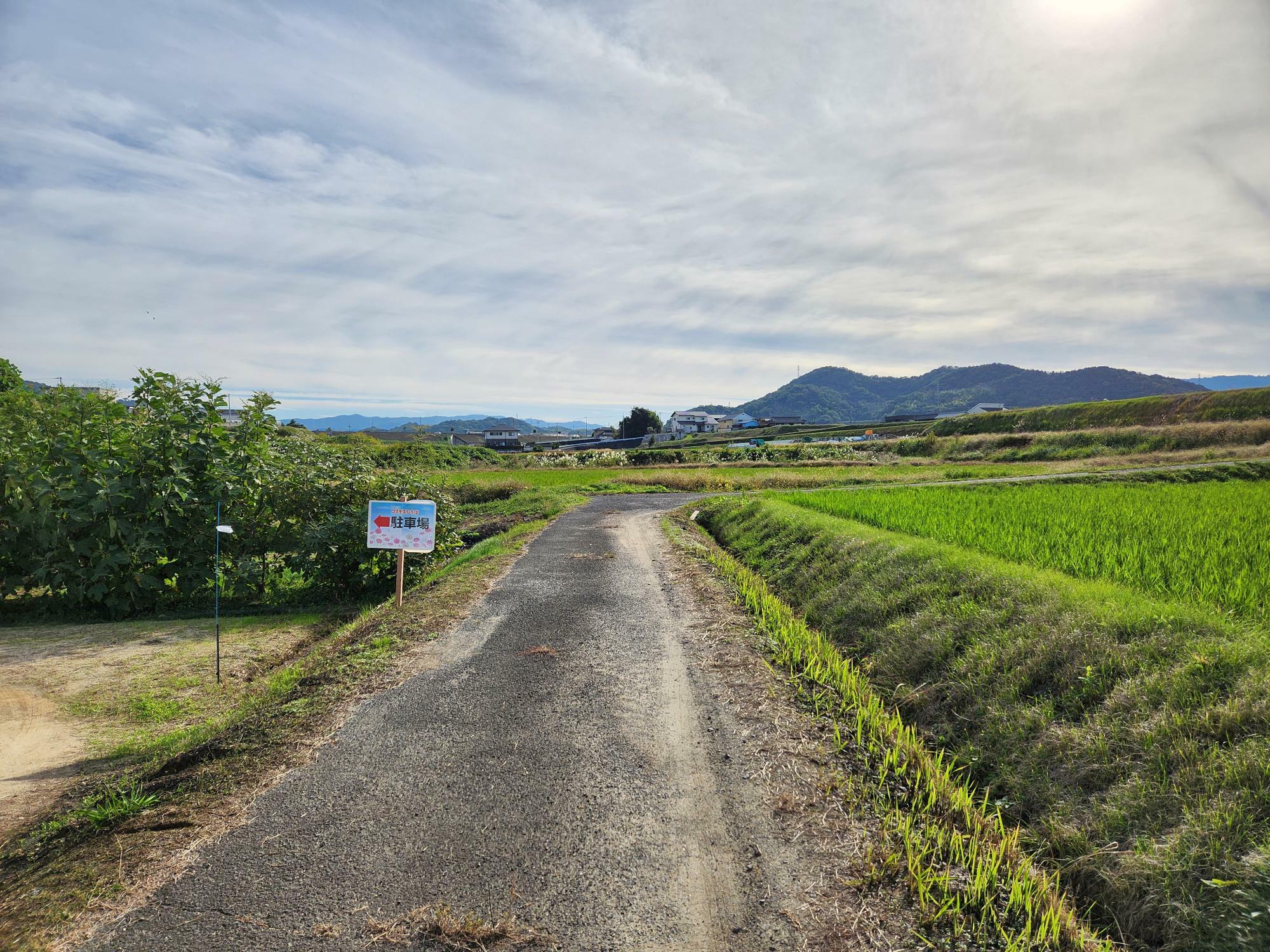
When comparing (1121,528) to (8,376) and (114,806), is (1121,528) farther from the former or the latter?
(8,376)

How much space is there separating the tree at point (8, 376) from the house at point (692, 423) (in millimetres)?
94313

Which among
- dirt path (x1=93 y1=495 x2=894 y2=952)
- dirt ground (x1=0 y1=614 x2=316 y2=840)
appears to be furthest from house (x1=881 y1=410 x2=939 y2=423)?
dirt path (x1=93 y1=495 x2=894 y2=952)

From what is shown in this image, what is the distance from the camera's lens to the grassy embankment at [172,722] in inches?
125

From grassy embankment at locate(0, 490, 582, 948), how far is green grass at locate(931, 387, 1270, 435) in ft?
167

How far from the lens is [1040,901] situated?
304 centimetres

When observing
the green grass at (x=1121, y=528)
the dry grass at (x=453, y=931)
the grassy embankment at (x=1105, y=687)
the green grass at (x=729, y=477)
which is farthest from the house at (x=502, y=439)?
the dry grass at (x=453, y=931)

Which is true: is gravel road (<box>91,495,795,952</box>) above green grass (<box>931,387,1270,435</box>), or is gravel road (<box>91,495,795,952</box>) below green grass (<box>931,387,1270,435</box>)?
below

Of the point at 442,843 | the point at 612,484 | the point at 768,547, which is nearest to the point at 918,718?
the point at 442,843

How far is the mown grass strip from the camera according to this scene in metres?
2.95

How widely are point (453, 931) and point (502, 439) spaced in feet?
356

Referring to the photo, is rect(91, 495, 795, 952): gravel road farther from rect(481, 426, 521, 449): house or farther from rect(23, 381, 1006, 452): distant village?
rect(481, 426, 521, 449): house

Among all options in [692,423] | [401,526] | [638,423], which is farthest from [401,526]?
[692,423]

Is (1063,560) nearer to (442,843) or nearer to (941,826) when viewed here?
(941,826)

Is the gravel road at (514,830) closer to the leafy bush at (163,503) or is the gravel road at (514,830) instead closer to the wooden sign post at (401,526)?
the wooden sign post at (401,526)
